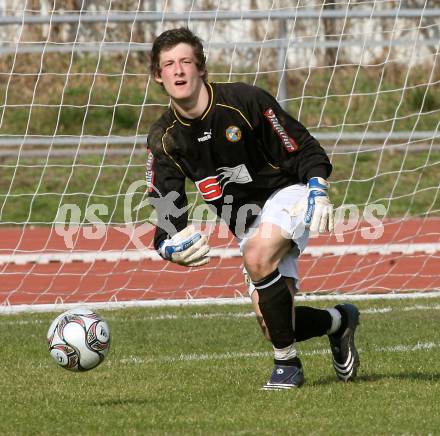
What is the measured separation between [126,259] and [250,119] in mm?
5523

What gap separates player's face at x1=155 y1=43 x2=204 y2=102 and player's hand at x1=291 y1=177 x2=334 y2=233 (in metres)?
0.73

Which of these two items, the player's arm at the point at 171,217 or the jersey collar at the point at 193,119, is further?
the jersey collar at the point at 193,119

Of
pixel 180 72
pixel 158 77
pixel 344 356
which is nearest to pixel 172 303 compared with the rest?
pixel 344 356

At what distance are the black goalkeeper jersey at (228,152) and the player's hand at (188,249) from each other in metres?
0.22

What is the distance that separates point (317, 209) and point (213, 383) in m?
1.11

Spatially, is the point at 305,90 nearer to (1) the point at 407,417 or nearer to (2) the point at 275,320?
(2) the point at 275,320

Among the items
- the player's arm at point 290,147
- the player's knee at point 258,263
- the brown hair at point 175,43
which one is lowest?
the player's knee at point 258,263

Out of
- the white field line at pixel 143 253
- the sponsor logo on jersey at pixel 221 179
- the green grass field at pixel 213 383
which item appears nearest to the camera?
the green grass field at pixel 213 383

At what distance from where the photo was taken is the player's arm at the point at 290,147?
18.6ft

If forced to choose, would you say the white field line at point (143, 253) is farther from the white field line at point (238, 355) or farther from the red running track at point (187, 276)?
the white field line at point (238, 355)

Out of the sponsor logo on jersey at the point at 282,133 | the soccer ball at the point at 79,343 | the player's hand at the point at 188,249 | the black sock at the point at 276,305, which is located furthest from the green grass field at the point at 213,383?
the sponsor logo on jersey at the point at 282,133

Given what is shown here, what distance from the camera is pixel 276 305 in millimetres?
5750

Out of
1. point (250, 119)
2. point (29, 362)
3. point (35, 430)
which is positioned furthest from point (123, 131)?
point (35, 430)

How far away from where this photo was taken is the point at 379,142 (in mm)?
14711
